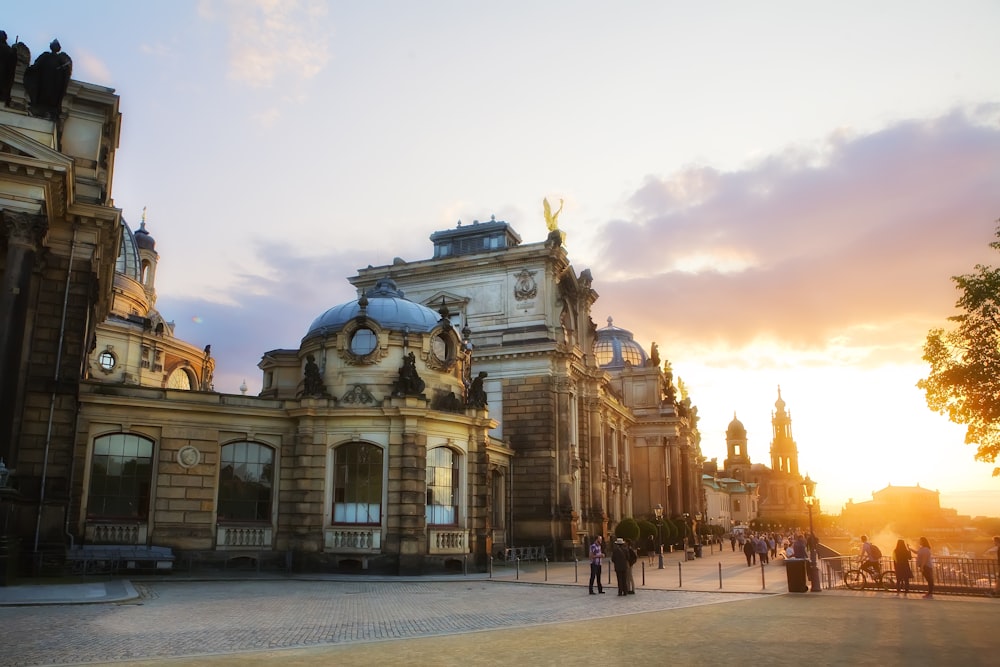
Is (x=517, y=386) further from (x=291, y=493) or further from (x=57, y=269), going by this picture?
(x=57, y=269)

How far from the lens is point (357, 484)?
34031 mm

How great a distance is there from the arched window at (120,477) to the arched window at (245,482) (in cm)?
288

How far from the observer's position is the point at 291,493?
1342 inches

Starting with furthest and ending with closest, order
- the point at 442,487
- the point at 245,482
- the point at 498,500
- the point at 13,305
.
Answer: the point at 498,500, the point at 442,487, the point at 245,482, the point at 13,305

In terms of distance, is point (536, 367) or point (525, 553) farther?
point (536, 367)

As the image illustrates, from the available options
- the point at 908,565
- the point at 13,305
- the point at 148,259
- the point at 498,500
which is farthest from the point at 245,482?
the point at 148,259

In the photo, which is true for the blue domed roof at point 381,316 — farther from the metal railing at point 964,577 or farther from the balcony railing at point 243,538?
the metal railing at point 964,577

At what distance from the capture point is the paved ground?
13688 millimetres

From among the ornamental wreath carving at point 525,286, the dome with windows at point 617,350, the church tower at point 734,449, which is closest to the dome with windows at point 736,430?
the church tower at point 734,449

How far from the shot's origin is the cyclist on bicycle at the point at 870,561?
2805 cm

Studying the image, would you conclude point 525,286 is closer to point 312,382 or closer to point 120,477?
point 312,382

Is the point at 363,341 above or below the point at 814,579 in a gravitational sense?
above

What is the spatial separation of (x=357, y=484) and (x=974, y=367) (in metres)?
26.8

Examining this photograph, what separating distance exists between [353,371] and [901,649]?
83.2ft
